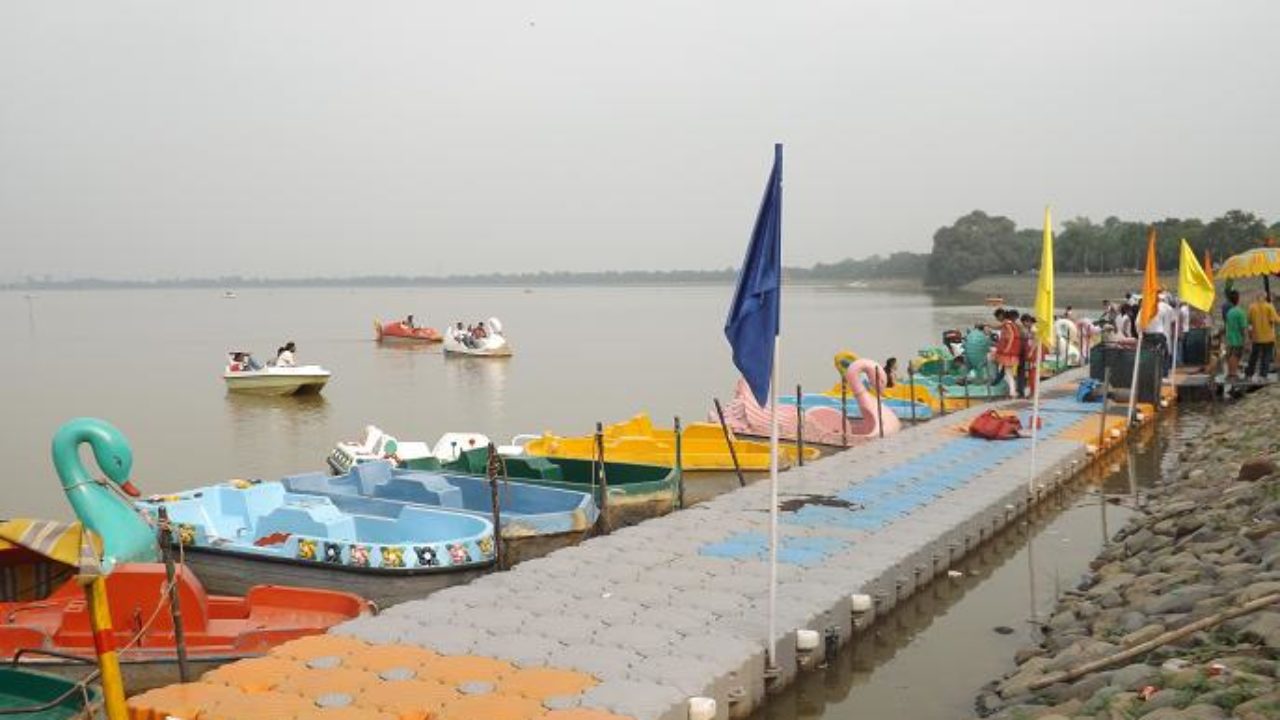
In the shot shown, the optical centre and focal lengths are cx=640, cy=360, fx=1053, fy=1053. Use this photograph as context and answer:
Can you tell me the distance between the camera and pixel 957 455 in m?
15.6

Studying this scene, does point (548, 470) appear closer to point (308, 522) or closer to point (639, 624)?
point (308, 522)

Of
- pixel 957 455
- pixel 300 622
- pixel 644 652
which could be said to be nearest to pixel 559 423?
pixel 957 455

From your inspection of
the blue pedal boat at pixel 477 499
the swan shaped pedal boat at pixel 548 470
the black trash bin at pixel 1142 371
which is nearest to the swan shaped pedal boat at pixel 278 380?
the swan shaped pedal boat at pixel 548 470

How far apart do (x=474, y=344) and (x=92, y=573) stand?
4716 cm

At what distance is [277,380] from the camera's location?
35.5 meters

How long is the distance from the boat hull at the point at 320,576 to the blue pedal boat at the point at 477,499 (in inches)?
32.7

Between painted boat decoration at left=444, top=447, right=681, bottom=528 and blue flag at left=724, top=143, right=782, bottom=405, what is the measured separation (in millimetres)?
5900

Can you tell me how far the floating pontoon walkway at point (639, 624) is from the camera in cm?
645

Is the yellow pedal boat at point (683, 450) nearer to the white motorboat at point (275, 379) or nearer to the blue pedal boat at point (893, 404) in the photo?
the blue pedal boat at point (893, 404)

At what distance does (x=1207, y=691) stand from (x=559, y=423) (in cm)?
2575

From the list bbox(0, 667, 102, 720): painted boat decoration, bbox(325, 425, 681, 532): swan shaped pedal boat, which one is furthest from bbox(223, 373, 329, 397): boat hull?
bbox(0, 667, 102, 720): painted boat decoration

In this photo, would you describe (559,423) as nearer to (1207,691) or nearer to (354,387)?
(354,387)

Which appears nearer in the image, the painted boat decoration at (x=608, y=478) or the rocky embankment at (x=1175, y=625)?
the rocky embankment at (x=1175, y=625)

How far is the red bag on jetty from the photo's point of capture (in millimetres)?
16938
